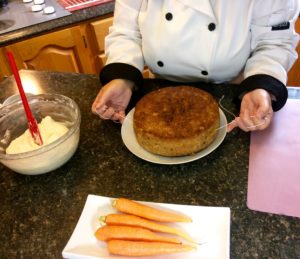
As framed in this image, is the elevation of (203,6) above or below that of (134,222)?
above

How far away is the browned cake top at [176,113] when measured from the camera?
0.68 m

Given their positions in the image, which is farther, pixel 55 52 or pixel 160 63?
pixel 55 52

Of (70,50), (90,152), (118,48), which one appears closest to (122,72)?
(118,48)

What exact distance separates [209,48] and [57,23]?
3.47 ft

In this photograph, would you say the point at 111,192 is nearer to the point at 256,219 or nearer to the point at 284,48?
the point at 256,219

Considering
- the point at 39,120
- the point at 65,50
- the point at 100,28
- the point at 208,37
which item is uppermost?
the point at 208,37

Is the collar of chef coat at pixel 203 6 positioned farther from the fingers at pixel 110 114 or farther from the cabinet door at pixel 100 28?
the cabinet door at pixel 100 28

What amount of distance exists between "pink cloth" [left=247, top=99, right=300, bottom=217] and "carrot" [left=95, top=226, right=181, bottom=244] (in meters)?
0.20

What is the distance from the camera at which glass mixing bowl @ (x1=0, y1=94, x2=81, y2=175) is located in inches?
26.0

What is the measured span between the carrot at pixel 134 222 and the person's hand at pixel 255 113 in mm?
296

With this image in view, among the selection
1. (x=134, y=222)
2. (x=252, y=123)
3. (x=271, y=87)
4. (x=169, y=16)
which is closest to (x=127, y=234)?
(x=134, y=222)

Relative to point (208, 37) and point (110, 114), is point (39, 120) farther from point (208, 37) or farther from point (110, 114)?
point (208, 37)

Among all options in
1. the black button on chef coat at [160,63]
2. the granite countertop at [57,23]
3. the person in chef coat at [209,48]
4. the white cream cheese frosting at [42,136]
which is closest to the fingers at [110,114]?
the person in chef coat at [209,48]

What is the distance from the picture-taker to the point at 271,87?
0.75 meters
